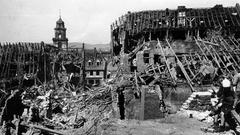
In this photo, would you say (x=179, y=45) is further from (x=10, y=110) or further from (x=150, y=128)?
(x=10, y=110)

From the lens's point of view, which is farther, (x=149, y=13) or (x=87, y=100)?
Answer: (x=149, y=13)

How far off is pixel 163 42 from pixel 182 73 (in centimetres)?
967

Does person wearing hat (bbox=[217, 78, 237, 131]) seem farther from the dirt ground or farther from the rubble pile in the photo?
the rubble pile

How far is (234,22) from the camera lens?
1404 inches

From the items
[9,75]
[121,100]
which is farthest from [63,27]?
[121,100]

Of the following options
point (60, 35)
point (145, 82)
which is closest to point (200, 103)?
point (145, 82)

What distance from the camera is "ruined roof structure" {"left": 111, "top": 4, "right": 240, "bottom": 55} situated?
116ft

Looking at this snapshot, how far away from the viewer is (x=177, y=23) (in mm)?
37156

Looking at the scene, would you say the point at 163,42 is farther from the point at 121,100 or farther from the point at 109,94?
the point at 121,100

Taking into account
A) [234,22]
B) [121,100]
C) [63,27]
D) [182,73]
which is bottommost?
[121,100]

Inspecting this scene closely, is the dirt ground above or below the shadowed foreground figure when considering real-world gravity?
below

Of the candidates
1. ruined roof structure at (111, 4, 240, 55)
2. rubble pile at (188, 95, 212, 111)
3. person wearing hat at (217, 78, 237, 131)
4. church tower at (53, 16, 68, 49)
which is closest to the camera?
person wearing hat at (217, 78, 237, 131)

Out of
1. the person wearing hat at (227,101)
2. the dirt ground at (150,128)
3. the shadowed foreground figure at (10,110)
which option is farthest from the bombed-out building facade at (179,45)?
the person wearing hat at (227,101)

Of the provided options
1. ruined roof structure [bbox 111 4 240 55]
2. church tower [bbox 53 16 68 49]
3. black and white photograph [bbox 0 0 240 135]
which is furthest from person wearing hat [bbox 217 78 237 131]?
church tower [bbox 53 16 68 49]
